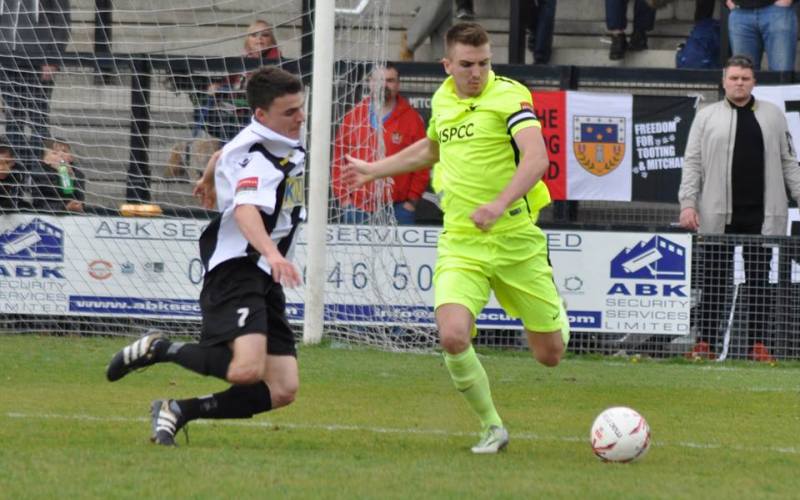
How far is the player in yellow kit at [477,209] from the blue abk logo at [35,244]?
20.3ft

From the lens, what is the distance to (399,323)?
43.7 ft

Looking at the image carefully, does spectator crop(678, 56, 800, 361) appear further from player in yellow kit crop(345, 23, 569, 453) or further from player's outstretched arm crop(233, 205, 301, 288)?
player's outstretched arm crop(233, 205, 301, 288)

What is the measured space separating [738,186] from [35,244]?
6211 mm

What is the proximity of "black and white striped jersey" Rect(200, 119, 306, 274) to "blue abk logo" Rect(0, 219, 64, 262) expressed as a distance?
6.56m

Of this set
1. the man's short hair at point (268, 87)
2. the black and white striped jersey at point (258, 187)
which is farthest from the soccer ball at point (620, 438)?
the man's short hair at point (268, 87)

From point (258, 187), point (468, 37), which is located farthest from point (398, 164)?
point (258, 187)

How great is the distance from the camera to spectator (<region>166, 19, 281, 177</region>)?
1370 cm

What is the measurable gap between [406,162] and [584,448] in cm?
179

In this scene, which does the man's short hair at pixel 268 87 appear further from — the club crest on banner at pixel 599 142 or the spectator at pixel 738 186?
the club crest on banner at pixel 599 142

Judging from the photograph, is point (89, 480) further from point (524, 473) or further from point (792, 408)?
point (792, 408)

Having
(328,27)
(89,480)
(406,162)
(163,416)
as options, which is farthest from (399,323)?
(89,480)

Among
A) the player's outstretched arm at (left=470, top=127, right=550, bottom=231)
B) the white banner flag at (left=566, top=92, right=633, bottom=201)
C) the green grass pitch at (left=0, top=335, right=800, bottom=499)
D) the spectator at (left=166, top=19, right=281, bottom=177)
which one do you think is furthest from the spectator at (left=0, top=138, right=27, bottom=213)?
the player's outstretched arm at (left=470, top=127, right=550, bottom=231)

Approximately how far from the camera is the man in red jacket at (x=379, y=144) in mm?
13172

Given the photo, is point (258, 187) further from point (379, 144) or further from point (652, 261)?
point (652, 261)
